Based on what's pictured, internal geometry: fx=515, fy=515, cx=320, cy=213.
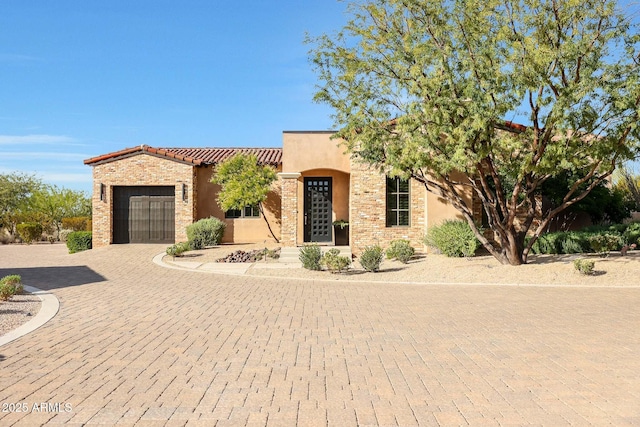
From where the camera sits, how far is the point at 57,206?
111 feet

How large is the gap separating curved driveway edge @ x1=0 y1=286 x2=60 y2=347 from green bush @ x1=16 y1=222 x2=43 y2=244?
22.4 metres

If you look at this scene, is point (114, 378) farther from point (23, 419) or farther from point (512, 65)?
point (512, 65)

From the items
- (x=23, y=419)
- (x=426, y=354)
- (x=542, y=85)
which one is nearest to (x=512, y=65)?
(x=542, y=85)

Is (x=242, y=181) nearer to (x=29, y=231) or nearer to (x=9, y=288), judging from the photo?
(x=9, y=288)

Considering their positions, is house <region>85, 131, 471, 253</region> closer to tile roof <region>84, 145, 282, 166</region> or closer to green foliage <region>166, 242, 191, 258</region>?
tile roof <region>84, 145, 282, 166</region>

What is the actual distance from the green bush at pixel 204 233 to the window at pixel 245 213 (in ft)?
6.44

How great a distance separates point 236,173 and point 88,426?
61.5 feet

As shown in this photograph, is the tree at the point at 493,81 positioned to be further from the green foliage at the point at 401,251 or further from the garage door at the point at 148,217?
the garage door at the point at 148,217

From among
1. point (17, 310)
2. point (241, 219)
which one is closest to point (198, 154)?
point (241, 219)

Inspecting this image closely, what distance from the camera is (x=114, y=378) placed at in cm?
547

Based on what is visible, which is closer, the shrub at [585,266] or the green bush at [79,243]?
the shrub at [585,266]

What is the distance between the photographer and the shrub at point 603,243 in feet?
53.6

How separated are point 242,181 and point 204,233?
2.74 metres

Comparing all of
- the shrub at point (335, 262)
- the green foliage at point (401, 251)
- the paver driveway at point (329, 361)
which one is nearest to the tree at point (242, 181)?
the green foliage at point (401, 251)
